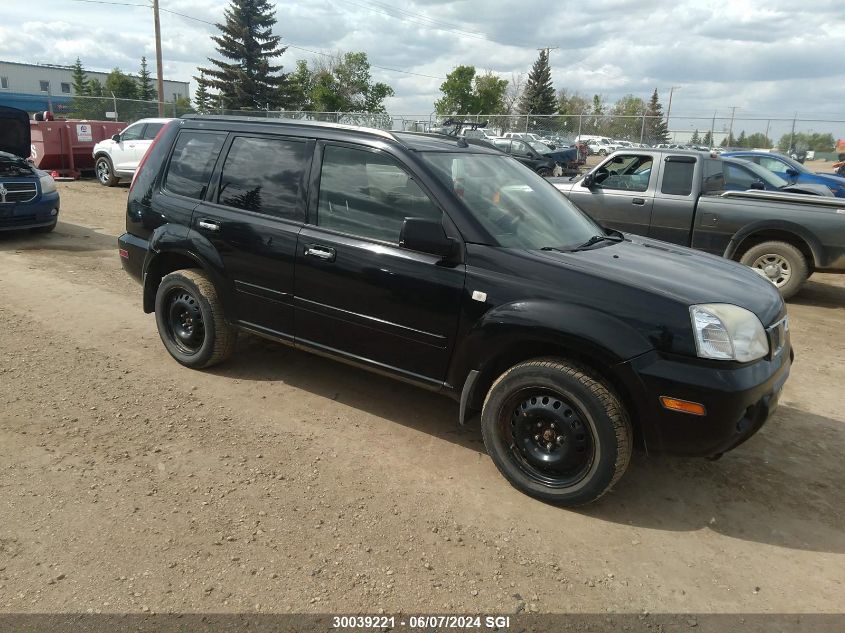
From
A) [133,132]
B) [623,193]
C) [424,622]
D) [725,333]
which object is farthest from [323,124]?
[133,132]

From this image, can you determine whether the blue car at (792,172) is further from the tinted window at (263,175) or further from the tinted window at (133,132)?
the tinted window at (133,132)

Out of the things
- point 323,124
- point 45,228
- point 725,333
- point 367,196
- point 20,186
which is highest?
point 323,124

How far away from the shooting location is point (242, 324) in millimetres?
4539

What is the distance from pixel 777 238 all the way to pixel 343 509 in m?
6.97

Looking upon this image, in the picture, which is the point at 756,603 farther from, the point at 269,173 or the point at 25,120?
the point at 25,120

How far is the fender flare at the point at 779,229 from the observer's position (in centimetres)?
744

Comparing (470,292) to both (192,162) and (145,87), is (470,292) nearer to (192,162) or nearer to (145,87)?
(192,162)

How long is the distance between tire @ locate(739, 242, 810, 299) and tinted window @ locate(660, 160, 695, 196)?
1157 millimetres

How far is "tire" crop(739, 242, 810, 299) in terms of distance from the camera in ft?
25.0

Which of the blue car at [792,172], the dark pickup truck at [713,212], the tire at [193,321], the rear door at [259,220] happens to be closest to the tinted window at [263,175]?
the rear door at [259,220]

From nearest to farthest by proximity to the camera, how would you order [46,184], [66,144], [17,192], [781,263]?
1. [781,263]
2. [17,192]
3. [46,184]
4. [66,144]

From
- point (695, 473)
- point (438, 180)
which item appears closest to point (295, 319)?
point (438, 180)

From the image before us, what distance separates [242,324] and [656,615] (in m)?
3.23

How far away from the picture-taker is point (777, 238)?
780 cm
